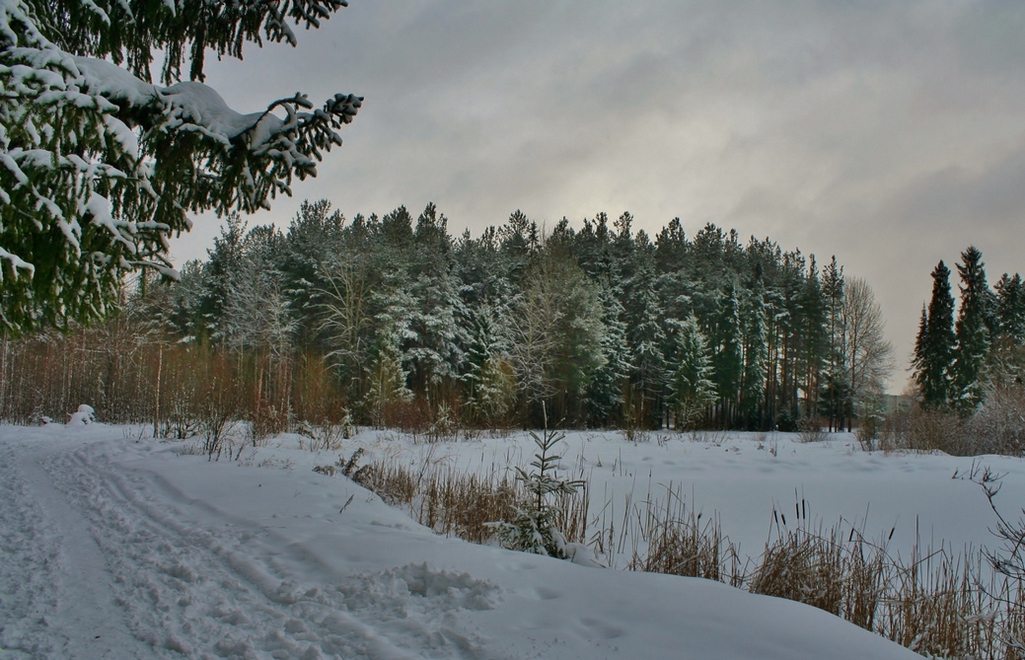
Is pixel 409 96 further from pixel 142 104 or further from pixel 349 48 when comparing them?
pixel 142 104

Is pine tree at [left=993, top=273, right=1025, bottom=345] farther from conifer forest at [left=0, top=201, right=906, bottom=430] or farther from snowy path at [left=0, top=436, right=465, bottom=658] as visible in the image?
snowy path at [left=0, top=436, right=465, bottom=658]

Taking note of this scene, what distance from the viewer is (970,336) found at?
29500 millimetres

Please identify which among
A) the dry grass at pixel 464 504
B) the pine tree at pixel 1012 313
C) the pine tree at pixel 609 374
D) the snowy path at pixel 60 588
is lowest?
the dry grass at pixel 464 504

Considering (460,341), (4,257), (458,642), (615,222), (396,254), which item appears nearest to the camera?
(458,642)

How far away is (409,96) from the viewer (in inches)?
245

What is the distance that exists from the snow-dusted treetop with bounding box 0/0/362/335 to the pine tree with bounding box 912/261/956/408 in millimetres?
33952

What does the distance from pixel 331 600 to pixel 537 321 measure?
2222cm

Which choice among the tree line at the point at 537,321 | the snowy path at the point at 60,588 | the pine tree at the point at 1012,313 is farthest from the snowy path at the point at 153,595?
→ the pine tree at the point at 1012,313

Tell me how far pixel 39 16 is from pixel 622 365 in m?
26.1

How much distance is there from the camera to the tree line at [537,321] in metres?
24.5

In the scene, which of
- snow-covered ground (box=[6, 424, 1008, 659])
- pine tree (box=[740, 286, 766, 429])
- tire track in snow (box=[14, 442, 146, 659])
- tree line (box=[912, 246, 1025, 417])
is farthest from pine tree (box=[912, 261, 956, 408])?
tire track in snow (box=[14, 442, 146, 659])

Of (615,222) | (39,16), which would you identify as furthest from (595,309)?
(39,16)

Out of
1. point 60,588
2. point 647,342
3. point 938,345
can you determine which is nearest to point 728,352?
point 647,342

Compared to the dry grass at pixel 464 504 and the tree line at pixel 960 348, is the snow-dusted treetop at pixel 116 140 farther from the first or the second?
the tree line at pixel 960 348
